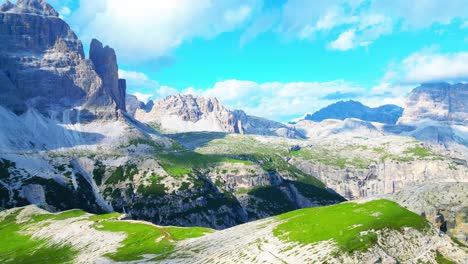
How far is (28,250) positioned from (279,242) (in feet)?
299

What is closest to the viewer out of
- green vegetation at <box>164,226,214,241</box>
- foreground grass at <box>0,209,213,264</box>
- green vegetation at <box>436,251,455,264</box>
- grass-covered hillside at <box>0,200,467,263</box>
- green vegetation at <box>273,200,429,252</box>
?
green vegetation at <box>436,251,455,264</box>

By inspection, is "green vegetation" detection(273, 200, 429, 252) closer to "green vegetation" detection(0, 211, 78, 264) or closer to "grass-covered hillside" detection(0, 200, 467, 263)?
"grass-covered hillside" detection(0, 200, 467, 263)

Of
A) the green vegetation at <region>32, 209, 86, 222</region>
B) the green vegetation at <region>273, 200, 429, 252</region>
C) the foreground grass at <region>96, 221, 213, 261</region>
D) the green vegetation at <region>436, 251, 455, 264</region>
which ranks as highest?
the green vegetation at <region>273, 200, 429, 252</region>

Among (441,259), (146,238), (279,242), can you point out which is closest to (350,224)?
(279,242)

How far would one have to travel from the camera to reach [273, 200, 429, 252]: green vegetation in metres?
62.3

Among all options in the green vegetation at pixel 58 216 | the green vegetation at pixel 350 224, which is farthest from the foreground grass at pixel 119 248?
the green vegetation at pixel 350 224

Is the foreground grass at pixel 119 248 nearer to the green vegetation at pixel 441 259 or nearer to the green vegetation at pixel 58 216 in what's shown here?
the green vegetation at pixel 58 216

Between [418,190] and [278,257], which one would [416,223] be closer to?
[278,257]

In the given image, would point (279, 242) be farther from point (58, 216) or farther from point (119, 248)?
point (58, 216)

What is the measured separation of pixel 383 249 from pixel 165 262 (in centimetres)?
4261

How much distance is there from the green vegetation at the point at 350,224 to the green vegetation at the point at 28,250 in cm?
6264

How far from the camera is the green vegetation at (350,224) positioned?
62.3 metres

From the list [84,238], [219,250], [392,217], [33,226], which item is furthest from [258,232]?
[33,226]

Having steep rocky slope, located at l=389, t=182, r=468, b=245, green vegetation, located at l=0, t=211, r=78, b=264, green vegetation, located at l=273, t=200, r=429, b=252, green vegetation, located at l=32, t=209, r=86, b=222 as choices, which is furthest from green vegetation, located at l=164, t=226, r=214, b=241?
green vegetation, located at l=32, t=209, r=86, b=222
